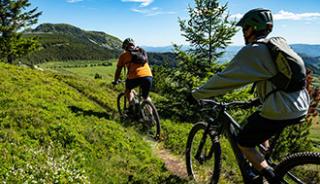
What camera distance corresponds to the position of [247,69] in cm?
499

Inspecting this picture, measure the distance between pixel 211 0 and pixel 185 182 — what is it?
728 inches

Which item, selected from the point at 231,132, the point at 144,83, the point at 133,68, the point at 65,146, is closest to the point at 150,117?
the point at 144,83

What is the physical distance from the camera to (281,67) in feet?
15.6

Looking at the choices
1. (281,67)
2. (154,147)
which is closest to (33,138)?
(154,147)

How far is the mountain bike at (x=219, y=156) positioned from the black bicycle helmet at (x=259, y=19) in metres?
1.52

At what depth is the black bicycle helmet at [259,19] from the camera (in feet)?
16.6

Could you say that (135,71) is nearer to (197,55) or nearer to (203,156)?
(203,156)

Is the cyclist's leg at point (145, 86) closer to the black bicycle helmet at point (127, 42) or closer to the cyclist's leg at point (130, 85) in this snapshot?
the cyclist's leg at point (130, 85)

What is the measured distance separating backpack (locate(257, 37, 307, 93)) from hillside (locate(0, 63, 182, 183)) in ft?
13.2

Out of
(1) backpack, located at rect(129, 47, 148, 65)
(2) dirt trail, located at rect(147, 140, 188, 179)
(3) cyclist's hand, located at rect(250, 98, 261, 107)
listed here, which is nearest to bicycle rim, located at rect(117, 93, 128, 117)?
(1) backpack, located at rect(129, 47, 148, 65)

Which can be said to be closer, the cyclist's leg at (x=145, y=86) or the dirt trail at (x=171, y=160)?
the dirt trail at (x=171, y=160)

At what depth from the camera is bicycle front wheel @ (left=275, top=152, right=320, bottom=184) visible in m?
4.96

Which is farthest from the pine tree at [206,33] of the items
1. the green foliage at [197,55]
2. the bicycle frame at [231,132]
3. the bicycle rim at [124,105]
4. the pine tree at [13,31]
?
the pine tree at [13,31]

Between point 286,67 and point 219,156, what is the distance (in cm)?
255
